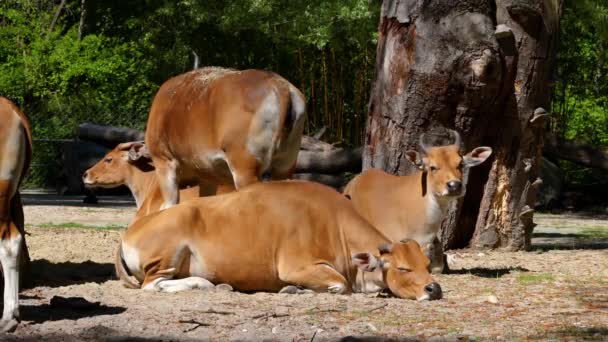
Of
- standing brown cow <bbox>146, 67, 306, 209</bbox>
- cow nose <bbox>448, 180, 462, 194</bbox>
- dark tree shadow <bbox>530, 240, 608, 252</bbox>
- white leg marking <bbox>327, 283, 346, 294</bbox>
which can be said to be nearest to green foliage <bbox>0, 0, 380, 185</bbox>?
dark tree shadow <bbox>530, 240, 608, 252</bbox>

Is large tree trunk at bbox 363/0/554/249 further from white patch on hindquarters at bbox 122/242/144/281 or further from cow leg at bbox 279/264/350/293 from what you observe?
white patch on hindquarters at bbox 122/242/144/281

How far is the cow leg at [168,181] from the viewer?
32.9ft

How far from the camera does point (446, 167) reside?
8.95m

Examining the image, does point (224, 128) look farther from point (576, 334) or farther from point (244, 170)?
point (576, 334)

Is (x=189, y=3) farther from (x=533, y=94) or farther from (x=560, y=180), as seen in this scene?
(x=533, y=94)

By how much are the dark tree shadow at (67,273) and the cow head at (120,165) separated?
181 centimetres

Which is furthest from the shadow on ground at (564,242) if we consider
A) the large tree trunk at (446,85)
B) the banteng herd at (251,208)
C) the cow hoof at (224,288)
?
the cow hoof at (224,288)

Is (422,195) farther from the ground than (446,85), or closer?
closer

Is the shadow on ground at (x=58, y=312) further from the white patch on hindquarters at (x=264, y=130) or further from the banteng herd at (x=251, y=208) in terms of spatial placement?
the white patch on hindquarters at (x=264, y=130)

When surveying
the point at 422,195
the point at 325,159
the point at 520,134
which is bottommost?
the point at 325,159

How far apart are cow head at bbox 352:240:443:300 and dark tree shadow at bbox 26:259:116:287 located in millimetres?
2278

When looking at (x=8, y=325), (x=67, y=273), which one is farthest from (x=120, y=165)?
(x=8, y=325)

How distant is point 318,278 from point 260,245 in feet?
1.65

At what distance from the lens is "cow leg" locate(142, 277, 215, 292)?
7.94 meters
